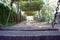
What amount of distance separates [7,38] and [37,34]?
0.25 meters

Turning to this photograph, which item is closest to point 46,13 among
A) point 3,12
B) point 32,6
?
point 32,6

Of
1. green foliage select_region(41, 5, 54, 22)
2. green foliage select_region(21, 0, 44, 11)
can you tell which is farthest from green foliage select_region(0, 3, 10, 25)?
green foliage select_region(41, 5, 54, 22)

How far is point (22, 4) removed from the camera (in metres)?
5.93

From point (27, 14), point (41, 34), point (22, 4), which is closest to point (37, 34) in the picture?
point (41, 34)

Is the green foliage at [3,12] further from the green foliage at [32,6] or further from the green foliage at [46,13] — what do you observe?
the green foliage at [46,13]

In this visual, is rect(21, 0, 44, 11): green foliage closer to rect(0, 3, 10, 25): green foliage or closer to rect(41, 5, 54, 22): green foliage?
rect(41, 5, 54, 22): green foliage

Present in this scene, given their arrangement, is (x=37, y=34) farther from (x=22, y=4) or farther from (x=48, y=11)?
(x=22, y=4)

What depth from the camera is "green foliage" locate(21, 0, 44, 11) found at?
219 inches

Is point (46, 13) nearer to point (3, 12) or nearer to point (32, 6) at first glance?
point (32, 6)

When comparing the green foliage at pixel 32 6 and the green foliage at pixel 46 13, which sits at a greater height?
the green foliage at pixel 32 6

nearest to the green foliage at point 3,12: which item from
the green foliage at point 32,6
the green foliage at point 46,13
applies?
the green foliage at point 32,6

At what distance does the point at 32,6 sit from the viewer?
Answer: 5.67 m

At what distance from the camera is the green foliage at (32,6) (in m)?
5.56

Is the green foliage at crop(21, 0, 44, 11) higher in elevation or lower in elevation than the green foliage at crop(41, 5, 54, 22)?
higher
